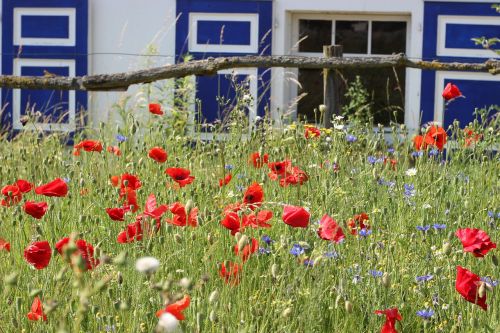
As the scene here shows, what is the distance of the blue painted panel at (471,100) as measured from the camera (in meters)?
7.37

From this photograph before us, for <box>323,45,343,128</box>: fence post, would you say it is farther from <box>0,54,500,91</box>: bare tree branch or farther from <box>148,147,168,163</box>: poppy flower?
<box>148,147,168,163</box>: poppy flower

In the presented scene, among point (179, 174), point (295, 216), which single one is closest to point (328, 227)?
point (295, 216)

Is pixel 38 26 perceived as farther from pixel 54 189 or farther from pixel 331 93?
pixel 54 189

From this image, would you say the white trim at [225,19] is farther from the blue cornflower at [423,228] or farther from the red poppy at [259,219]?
the red poppy at [259,219]

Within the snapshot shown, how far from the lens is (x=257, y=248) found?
95.4 inches

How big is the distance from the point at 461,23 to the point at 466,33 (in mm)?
77

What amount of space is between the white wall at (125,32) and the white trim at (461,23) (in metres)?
1.85

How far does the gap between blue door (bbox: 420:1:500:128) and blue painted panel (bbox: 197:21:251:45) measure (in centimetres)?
124

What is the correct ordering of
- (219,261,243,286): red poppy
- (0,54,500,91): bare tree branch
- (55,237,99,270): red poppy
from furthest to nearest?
(0,54,500,91): bare tree branch → (219,261,243,286): red poppy → (55,237,99,270): red poppy

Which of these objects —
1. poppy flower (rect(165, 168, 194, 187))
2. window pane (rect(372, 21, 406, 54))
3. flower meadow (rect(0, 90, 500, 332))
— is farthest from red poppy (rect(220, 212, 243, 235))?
window pane (rect(372, 21, 406, 54))

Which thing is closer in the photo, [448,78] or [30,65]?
[448,78]

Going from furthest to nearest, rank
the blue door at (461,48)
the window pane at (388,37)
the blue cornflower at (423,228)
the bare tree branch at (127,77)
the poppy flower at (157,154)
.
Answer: the window pane at (388,37)
the blue door at (461,48)
the bare tree branch at (127,77)
the poppy flower at (157,154)
the blue cornflower at (423,228)

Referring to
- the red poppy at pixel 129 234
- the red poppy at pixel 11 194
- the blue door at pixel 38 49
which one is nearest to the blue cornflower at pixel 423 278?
the red poppy at pixel 129 234

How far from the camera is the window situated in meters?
7.69
